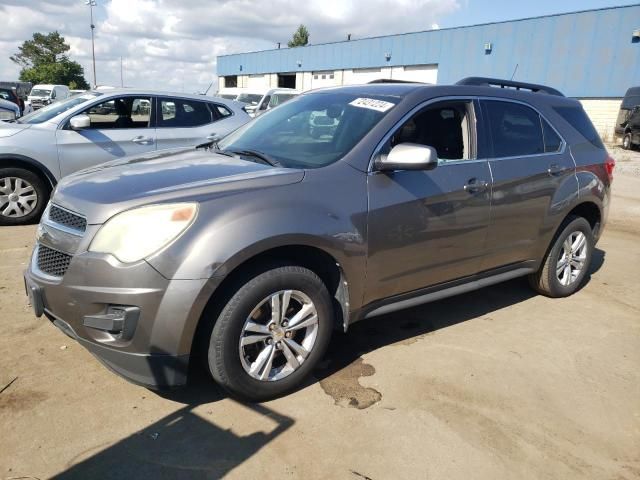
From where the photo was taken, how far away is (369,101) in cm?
349

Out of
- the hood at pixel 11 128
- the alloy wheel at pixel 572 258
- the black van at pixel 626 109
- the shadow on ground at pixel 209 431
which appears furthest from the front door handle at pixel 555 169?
the black van at pixel 626 109

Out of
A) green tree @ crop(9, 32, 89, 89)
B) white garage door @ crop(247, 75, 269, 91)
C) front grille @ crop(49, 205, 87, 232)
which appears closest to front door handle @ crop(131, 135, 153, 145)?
front grille @ crop(49, 205, 87, 232)

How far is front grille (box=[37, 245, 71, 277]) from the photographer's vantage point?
2639mm

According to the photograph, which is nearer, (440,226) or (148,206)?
(148,206)

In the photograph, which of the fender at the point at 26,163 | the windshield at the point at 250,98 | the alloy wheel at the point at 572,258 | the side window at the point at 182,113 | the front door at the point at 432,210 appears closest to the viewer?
the front door at the point at 432,210

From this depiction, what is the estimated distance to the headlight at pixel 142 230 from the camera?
96.3 inches

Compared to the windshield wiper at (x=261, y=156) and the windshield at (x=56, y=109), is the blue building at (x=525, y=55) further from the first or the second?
the windshield wiper at (x=261, y=156)

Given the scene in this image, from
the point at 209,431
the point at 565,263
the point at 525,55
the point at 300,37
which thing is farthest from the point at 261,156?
the point at 300,37

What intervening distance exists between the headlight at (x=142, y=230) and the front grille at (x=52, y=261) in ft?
0.83

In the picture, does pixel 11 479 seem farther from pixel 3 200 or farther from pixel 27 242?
pixel 3 200

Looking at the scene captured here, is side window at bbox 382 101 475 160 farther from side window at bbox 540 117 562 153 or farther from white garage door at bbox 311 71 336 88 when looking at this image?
white garage door at bbox 311 71 336 88

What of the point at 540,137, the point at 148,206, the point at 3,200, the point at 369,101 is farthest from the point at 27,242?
the point at 540,137

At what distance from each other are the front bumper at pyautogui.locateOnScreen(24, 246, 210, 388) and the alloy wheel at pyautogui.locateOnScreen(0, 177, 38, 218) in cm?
436

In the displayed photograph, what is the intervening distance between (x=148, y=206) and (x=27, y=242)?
385cm
